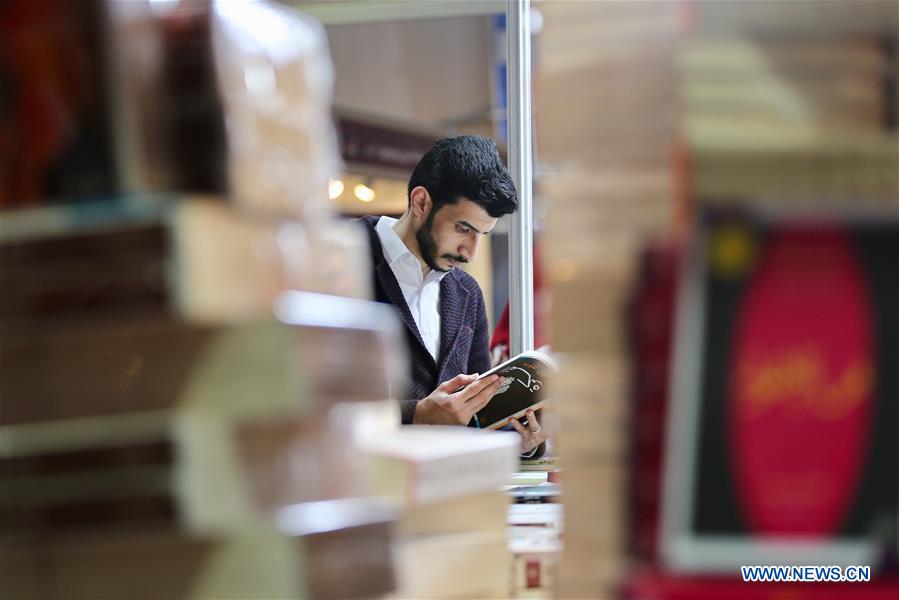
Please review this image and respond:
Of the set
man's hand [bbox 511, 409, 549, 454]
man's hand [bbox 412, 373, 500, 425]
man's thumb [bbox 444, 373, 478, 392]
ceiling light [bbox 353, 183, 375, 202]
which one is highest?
ceiling light [bbox 353, 183, 375, 202]

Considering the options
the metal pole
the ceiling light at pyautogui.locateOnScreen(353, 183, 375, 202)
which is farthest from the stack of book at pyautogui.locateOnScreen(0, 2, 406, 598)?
the ceiling light at pyautogui.locateOnScreen(353, 183, 375, 202)

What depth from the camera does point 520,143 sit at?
432cm

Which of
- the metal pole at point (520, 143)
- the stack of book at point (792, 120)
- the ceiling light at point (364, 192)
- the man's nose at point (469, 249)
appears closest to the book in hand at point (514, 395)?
the man's nose at point (469, 249)

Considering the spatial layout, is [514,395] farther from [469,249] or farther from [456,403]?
[469,249]

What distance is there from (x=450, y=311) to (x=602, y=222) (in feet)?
7.38

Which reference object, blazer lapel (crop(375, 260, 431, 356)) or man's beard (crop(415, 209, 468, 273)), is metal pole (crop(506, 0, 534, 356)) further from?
blazer lapel (crop(375, 260, 431, 356))

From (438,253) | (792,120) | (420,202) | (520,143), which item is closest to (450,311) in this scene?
(438,253)

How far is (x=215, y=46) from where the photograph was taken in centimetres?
92

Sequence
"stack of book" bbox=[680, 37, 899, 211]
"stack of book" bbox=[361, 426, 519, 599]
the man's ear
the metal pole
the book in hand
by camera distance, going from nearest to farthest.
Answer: "stack of book" bbox=[680, 37, 899, 211], "stack of book" bbox=[361, 426, 519, 599], the book in hand, the man's ear, the metal pole

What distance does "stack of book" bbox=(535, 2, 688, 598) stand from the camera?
91 centimetres

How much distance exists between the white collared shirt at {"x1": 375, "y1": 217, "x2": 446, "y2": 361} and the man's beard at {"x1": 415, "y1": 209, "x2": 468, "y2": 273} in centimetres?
3

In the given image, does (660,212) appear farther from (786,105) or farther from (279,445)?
(279,445)

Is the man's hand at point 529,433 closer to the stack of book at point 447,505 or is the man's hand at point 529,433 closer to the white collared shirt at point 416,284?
the white collared shirt at point 416,284

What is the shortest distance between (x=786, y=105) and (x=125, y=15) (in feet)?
1.92
